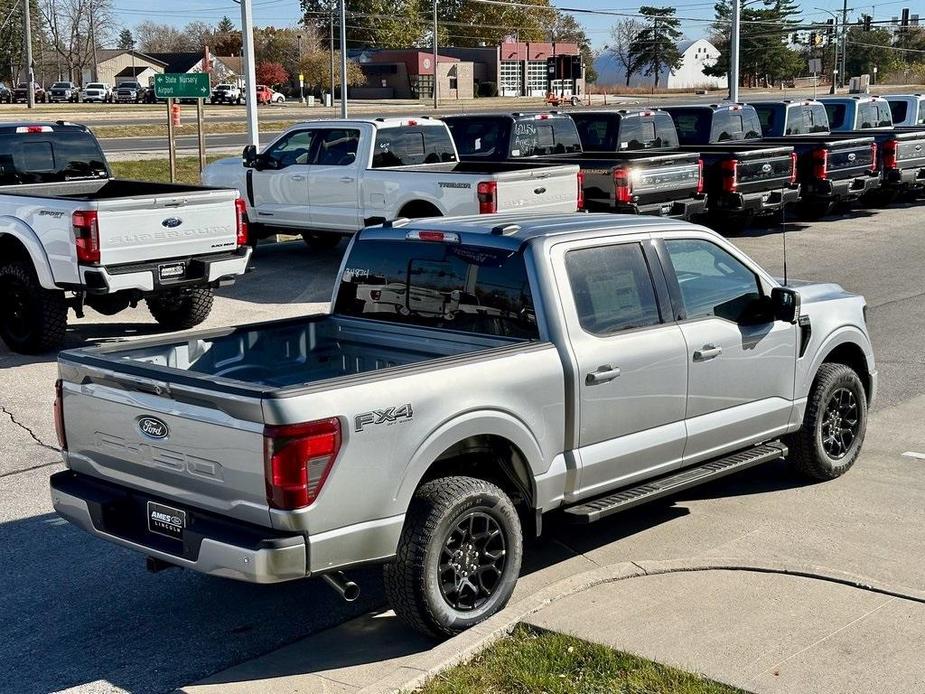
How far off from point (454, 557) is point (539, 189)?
34.5 feet

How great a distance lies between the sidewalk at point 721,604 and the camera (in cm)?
503

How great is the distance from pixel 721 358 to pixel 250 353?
2523 mm

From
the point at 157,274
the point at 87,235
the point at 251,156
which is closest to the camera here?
the point at 87,235

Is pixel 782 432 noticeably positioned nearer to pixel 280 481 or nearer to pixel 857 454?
pixel 857 454

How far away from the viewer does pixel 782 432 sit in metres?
7.27

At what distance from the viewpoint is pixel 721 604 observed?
5.62m

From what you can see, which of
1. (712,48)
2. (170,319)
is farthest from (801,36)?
(170,319)

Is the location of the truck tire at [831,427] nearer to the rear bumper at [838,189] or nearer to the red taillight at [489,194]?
the red taillight at [489,194]

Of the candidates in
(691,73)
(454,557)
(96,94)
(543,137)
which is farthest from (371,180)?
(691,73)

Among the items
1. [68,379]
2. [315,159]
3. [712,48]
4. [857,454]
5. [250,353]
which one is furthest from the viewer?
[712,48]

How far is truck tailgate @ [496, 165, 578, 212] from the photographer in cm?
1503

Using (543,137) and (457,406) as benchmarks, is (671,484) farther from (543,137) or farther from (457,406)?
(543,137)

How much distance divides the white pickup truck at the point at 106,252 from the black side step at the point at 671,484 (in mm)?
6202

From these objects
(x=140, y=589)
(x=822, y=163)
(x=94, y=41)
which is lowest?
(x=140, y=589)
